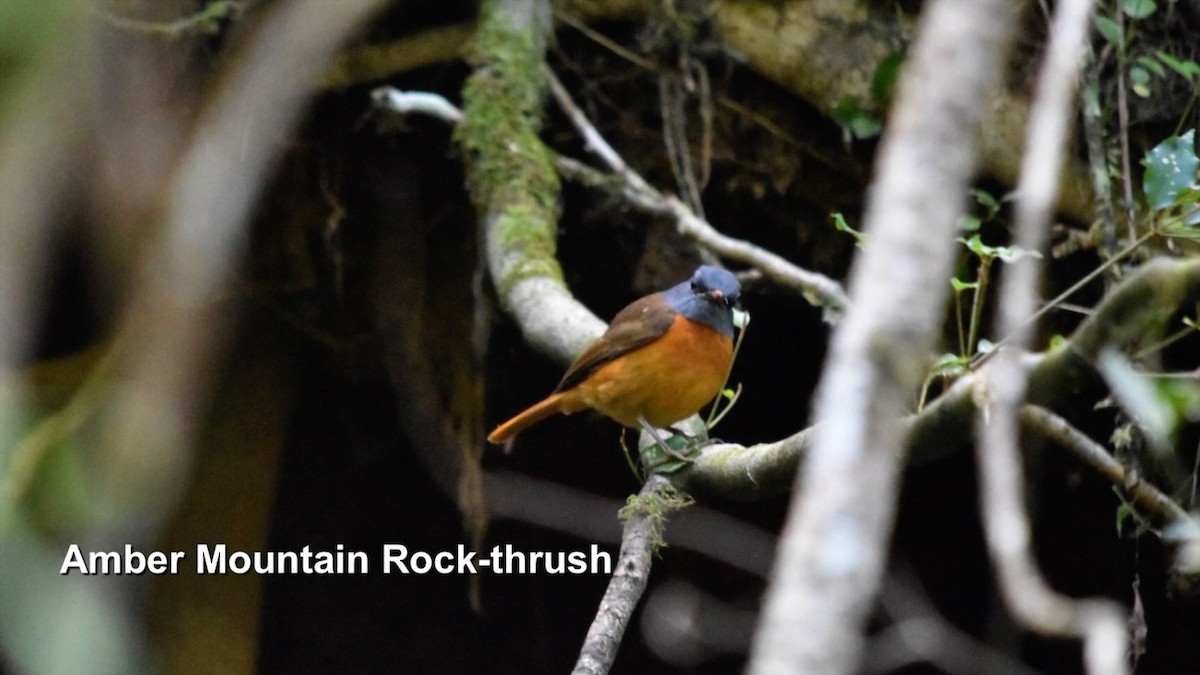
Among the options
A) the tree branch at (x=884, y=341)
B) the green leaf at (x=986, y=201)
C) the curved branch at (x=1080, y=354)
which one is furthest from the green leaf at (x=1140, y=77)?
the tree branch at (x=884, y=341)

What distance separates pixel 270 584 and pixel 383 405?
96 centimetres

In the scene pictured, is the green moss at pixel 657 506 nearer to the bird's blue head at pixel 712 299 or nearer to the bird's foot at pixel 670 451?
the bird's foot at pixel 670 451

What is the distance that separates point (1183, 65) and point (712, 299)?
1387 millimetres

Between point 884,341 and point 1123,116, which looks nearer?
point 884,341

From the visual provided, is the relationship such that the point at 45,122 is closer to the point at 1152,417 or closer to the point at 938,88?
the point at 938,88

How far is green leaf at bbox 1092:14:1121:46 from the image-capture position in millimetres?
3225

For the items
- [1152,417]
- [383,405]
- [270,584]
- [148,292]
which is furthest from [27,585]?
[270,584]

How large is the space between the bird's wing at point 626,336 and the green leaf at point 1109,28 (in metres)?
1.34

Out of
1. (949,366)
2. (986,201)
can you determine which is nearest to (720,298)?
(986,201)

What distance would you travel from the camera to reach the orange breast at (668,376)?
2.83 metres

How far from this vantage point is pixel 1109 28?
325 cm

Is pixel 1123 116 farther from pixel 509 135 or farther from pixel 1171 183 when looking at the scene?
pixel 509 135

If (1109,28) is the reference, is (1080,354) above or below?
below

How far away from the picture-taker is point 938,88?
2.64 ft
